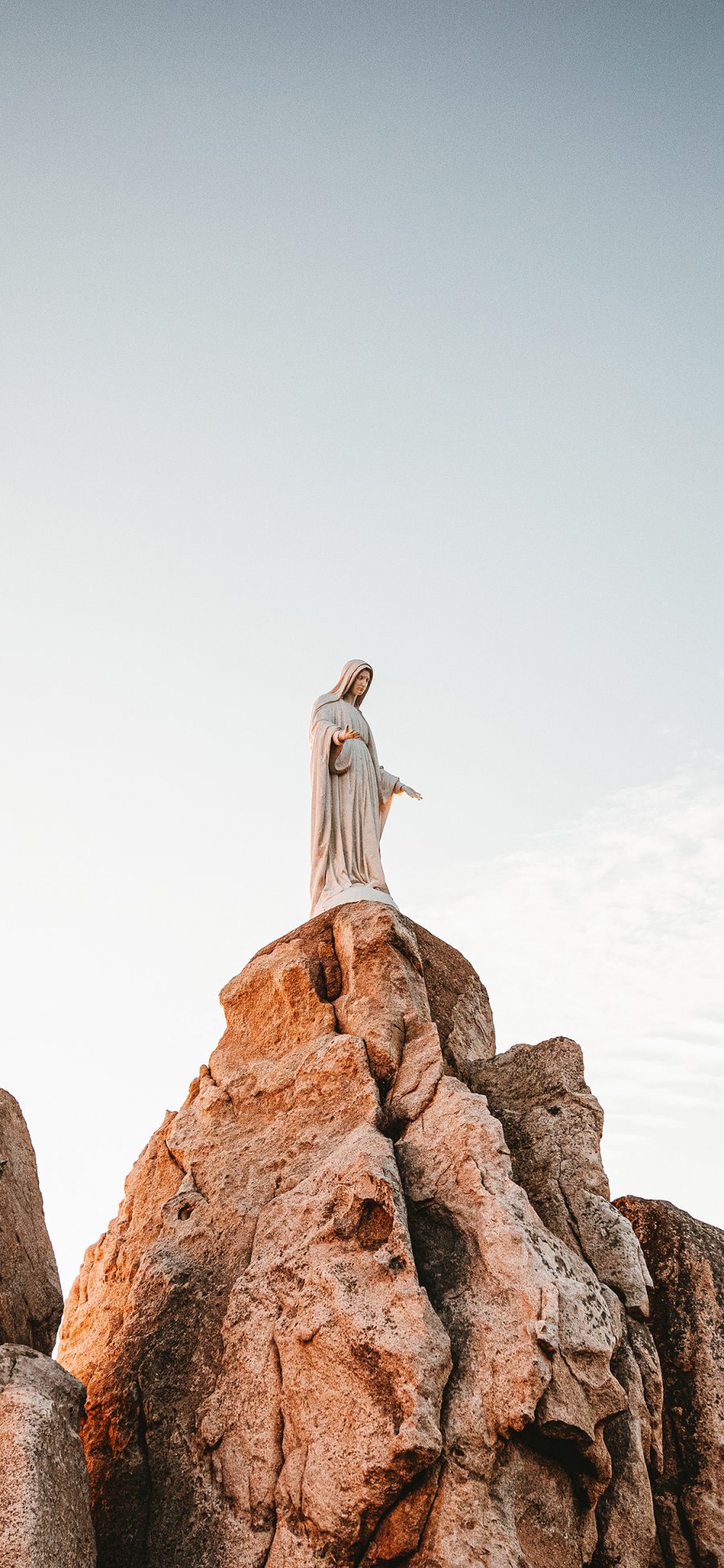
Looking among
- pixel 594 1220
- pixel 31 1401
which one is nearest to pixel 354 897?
pixel 594 1220

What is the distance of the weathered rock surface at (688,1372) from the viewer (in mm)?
7234

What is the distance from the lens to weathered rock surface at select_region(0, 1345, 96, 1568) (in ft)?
18.3

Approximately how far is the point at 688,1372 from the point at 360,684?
7662 millimetres

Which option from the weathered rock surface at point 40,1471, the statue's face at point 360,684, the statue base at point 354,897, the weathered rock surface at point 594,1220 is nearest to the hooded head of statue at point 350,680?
the statue's face at point 360,684

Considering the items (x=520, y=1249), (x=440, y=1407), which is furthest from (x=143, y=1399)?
(x=520, y=1249)

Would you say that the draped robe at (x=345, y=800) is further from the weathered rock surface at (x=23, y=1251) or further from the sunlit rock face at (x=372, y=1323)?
the weathered rock surface at (x=23, y=1251)

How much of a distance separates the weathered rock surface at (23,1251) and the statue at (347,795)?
384cm

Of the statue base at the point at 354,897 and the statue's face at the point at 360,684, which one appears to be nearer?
the statue base at the point at 354,897

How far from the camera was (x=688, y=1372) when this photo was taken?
779 cm

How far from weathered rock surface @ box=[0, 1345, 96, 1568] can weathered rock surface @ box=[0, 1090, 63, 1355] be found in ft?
1.79

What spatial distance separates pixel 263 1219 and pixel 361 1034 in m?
1.60

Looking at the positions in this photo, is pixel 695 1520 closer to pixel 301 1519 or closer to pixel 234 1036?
pixel 301 1519

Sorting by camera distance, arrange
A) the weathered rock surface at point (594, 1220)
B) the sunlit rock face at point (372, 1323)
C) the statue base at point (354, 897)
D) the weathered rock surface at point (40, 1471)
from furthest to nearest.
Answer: the statue base at point (354, 897), the weathered rock surface at point (594, 1220), the sunlit rock face at point (372, 1323), the weathered rock surface at point (40, 1471)

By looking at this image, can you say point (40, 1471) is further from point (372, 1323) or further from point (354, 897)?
point (354, 897)
